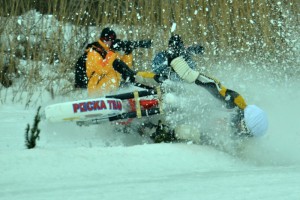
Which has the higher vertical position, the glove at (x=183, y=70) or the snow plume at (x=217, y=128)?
the glove at (x=183, y=70)

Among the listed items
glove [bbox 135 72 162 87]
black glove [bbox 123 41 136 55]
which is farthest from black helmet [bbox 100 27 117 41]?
glove [bbox 135 72 162 87]

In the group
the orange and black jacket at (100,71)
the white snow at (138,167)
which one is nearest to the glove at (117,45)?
the orange and black jacket at (100,71)

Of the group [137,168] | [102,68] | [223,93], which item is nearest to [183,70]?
[223,93]

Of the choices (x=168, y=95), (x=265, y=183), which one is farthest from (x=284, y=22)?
Answer: (x=265, y=183)

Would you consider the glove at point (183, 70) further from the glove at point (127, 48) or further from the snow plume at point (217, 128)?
the glove at point (127, 48)

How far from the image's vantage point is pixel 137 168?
548cm

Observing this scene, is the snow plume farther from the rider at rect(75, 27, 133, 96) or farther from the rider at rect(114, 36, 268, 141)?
the rider at rect(75, 27, 133, 96)

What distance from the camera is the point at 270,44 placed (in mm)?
12047

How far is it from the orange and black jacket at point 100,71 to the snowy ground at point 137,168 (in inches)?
21.3

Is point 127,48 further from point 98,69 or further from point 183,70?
point 183,70

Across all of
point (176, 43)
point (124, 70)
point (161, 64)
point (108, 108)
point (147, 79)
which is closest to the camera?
point (108, 108)

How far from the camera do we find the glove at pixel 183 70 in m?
6.67

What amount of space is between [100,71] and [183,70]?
1.39 m

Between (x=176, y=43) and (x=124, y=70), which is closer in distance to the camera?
(x=124, y=70)
